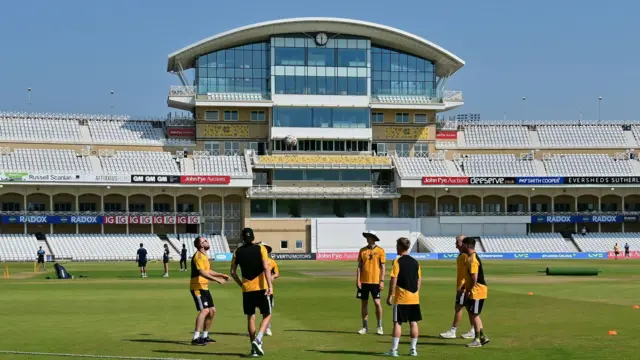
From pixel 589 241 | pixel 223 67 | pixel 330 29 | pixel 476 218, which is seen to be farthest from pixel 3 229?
pixel 589 241

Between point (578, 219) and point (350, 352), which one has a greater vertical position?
point (350, 352)

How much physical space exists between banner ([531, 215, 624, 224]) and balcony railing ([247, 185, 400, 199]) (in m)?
14.8

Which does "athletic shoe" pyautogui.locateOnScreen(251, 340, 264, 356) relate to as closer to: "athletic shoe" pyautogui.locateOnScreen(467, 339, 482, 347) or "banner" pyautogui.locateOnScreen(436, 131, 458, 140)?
"athletic shoe" pyautogui.locateOnScreen(467, 339, 482, 347)

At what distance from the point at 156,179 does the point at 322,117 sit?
17.9 meters

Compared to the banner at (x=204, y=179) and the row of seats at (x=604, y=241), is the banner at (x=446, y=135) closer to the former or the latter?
the row of seats at (x=604, y=241)

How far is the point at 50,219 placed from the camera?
3615 inches

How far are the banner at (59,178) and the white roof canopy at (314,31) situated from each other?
1471 cm

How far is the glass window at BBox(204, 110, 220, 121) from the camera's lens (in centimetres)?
10106

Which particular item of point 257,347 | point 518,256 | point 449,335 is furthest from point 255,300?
point 518,256

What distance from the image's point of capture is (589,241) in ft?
326

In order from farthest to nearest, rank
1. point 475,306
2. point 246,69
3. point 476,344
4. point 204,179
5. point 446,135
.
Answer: point 446,135
point 246,69
point 204,179
point 475,306
point 476,344

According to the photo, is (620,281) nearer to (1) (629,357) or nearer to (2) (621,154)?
(1) (629,357)

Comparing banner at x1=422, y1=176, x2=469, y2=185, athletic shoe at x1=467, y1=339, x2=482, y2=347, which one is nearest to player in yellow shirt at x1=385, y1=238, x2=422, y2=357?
athletic shoe at x1=467, y1=339, x2=482, y2=347

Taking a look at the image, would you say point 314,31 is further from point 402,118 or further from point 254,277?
point 254,277
